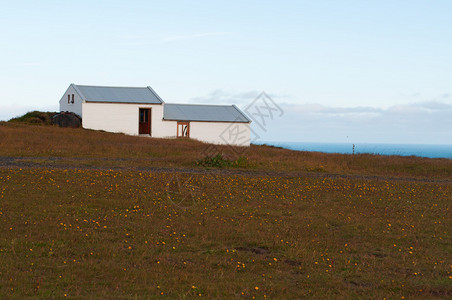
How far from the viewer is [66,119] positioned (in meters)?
52.9

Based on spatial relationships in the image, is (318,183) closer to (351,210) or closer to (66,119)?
(351,210)

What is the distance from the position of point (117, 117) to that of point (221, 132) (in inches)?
530

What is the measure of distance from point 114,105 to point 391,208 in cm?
4312

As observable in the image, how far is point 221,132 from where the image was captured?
60.2 m

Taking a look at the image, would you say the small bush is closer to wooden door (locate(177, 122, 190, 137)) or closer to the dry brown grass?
wooden door (locate(177, 122, 190, 137))

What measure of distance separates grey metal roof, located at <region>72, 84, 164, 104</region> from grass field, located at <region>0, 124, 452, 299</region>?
35290 mm

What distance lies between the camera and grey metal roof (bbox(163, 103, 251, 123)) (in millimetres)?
58562

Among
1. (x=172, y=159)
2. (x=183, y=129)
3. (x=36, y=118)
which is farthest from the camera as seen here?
(x=183, y=129)

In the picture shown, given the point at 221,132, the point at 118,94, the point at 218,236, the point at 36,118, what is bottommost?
the point at 218,236

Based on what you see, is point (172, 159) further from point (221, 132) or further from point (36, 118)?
point (36, 118)

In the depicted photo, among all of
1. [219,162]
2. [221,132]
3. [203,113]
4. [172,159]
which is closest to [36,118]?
[203,113]

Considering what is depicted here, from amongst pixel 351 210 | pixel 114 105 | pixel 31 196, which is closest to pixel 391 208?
pixel 351 210

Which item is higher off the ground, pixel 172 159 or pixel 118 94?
pixel 118 94

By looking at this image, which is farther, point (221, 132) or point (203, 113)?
point (203, 113)
